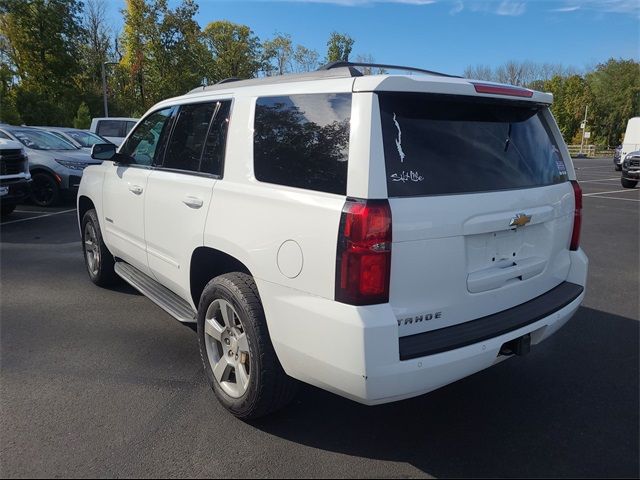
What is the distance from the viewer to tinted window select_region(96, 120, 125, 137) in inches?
680

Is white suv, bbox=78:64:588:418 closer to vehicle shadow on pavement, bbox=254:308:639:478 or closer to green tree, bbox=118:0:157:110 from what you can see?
vehicle shadow on pavement, bbox=254:308:639:478

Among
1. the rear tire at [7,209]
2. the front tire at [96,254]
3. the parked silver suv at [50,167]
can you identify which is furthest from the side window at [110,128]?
the front tire at [96,254]

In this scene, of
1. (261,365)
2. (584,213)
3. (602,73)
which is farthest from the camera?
Result: (602,73)

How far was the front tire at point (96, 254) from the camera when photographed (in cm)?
514

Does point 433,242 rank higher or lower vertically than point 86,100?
lower

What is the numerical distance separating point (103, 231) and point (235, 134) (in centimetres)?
254

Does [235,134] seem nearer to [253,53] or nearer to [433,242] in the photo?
[433,242]

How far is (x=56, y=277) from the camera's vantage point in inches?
231

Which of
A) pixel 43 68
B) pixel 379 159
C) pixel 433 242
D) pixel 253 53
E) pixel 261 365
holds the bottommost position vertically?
pixel 261 365

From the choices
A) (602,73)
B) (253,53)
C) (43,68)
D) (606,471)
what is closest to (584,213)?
(606,471)

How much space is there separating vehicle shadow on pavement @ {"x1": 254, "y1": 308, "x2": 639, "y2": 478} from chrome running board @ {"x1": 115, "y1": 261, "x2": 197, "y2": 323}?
102 centimetres

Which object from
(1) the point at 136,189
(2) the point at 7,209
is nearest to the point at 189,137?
(1) the point at 136,189

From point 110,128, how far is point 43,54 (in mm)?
22761

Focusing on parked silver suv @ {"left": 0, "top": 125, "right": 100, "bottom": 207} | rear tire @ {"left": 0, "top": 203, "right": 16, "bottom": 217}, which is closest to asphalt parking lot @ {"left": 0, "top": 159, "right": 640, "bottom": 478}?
rear tire @ {"left": 0, "top": 203, "right": 16, "bottom": 217}
